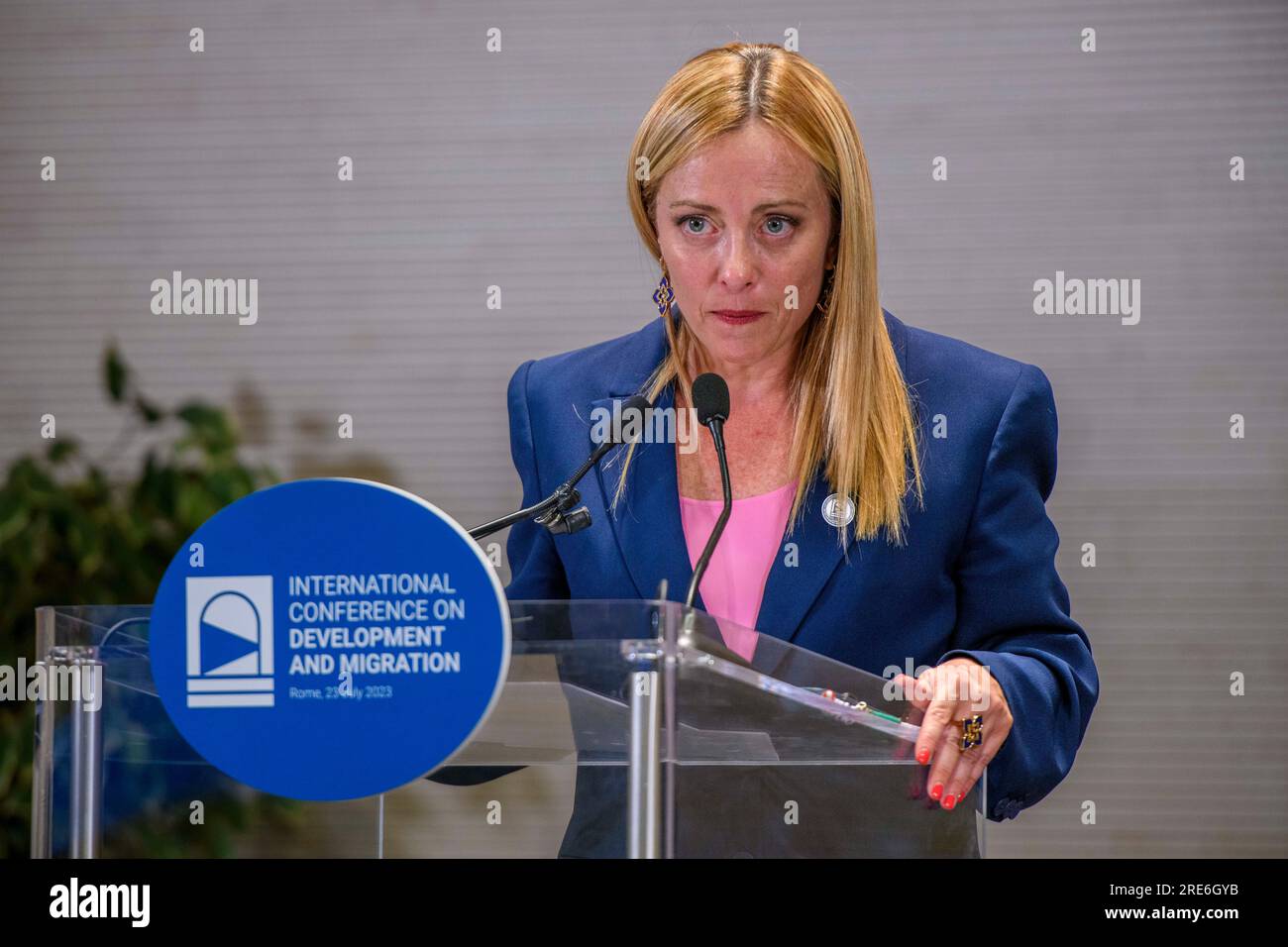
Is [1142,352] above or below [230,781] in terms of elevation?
above

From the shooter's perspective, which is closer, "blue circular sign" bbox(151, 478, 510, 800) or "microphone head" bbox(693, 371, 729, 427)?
"blue circular sign" bbox(151, 478, 510, 800)

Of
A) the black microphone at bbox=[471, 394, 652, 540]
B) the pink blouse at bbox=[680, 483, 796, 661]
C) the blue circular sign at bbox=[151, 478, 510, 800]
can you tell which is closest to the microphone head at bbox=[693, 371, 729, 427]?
the black microphone at bbox=[471, 394, 652, 540]

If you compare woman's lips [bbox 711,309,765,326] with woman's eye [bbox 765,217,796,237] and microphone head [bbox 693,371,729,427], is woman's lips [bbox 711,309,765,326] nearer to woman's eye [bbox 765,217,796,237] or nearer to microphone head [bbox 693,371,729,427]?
woman's eye [bbox 765,217,796,237]

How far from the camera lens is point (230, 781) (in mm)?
1093

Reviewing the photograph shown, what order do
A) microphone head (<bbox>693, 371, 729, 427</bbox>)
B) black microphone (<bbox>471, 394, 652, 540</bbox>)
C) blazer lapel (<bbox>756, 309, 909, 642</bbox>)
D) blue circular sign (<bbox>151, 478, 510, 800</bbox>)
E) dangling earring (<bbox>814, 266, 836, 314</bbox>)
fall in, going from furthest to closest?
1. dangling earring (<bbox>814, 266, 836, 314</bbox>)
2. blazer lapel (<bbox>756, 309, 909, 642</bbox>)
3. microphone head (<bbox>693, 371, 729, 427</bbox>)
4. black microphone (<bbox>471, 394, 652, 540</bbox>)
5. blue circular sign (<bbox>151, 478, 510, 800</bbox>)

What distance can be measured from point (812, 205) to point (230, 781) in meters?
1.01

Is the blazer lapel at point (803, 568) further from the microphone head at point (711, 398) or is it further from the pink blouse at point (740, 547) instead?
the microphone head at point (711, 398)

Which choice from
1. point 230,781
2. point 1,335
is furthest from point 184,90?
point 230,781

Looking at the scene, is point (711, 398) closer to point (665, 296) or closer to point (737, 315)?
point (737, 315)

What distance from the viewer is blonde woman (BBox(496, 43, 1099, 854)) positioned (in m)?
1.65

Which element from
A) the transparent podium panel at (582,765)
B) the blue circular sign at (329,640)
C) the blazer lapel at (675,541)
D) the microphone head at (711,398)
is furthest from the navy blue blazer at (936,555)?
the blue circular sign at (329,640)

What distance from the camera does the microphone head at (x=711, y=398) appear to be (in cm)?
150

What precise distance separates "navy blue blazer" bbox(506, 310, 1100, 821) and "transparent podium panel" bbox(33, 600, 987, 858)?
419mm

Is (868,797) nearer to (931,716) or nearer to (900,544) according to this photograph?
(931,716)
